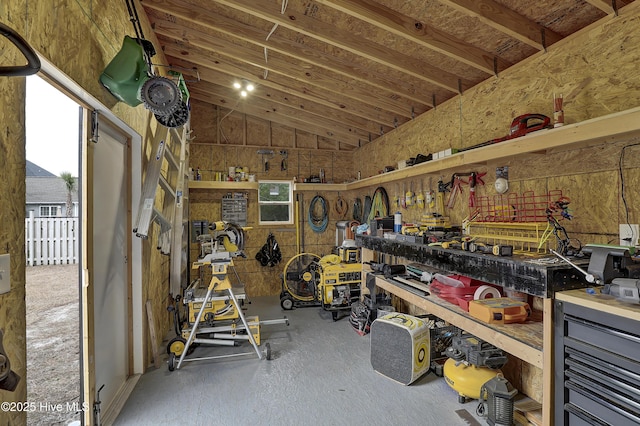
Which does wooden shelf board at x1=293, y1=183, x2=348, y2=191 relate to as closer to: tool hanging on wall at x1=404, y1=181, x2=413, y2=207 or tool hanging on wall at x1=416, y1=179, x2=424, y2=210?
tool hanging on wall at x1=404, y1=181, x2=413, y2=207

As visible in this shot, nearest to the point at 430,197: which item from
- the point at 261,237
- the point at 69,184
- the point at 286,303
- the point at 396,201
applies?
the point at 396,201

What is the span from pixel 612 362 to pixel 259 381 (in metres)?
2.61

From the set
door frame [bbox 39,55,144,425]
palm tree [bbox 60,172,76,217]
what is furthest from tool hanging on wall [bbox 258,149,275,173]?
palm tree [bbox 60,172,76,217]

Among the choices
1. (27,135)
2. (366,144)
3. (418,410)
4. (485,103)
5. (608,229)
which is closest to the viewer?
(27,135)

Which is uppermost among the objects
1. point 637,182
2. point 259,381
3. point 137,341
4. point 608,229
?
point 637,182

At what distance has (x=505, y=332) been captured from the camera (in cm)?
194

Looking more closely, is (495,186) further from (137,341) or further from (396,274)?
(137,341)

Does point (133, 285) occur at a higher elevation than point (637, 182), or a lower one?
lower

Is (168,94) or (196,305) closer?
(168,94)

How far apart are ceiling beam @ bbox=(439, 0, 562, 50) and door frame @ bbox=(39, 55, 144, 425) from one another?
8.18 ft

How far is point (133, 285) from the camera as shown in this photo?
287 centimetres

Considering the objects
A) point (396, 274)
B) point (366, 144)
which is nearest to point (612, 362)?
point (396, 274)

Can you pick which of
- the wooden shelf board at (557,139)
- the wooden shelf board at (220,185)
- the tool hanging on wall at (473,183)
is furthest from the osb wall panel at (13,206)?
the wooden shelf board at (220,185)

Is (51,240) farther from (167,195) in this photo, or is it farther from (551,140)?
(551,140)
